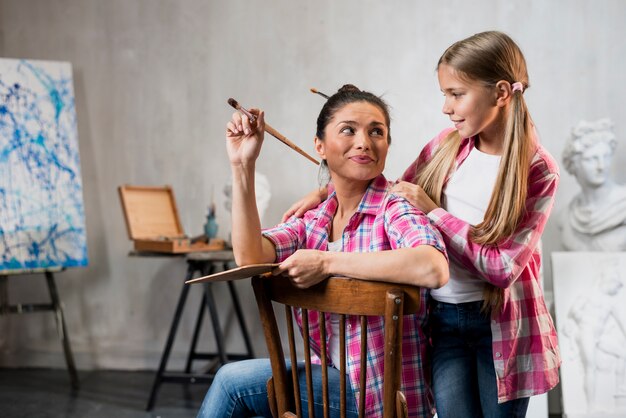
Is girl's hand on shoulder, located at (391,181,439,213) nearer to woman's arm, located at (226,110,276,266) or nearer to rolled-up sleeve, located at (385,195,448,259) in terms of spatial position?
rolled-up sleeve, located at (385,195,448,259)

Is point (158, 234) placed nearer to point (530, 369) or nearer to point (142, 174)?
point (142, 174)

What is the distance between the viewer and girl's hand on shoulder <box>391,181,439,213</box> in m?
1.75

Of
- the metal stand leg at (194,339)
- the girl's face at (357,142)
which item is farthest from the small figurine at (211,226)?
the girl's face at (357,142)

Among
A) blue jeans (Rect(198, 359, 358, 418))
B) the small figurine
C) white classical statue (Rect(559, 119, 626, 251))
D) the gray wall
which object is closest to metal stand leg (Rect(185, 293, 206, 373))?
the gray wall

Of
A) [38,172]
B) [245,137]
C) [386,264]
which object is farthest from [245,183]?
[38,172]

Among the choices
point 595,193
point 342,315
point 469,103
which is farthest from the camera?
point 595,193

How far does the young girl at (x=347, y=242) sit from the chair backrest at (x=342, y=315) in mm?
46

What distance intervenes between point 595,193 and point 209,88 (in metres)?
2.38

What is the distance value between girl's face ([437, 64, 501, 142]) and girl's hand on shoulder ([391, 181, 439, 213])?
0.18 metres

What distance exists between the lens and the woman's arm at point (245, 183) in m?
1.71

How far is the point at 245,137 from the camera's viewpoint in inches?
67.7

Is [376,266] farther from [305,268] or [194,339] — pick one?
[194,339]

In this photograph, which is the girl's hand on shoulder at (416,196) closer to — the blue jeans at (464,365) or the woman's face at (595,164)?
the blue jeans at (464,365)

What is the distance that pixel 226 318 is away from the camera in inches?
179
